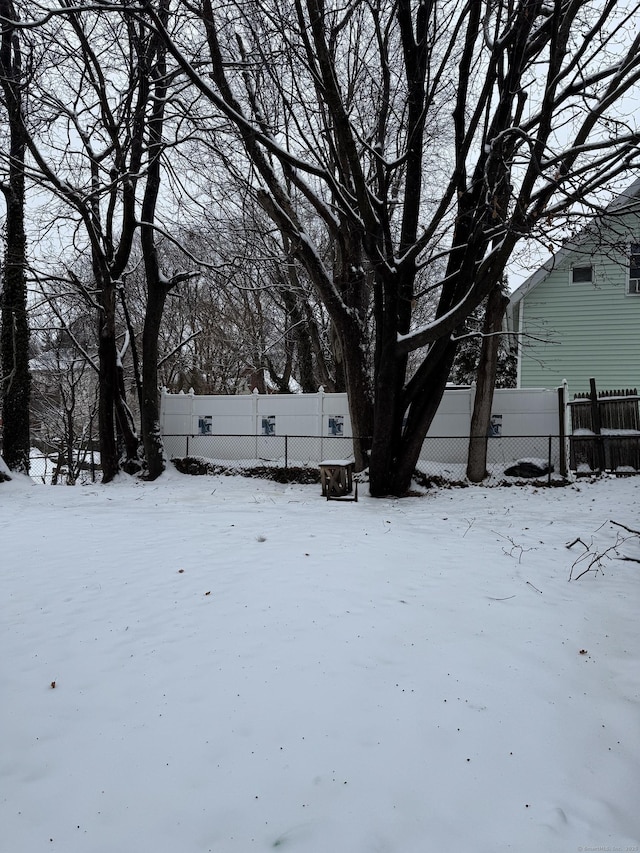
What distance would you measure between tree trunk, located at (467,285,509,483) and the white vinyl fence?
0.44m

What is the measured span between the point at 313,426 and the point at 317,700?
11.6 m

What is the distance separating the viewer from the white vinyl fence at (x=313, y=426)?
42.1 ft

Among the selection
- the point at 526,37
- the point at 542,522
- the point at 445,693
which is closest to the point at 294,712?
the point at 445,693

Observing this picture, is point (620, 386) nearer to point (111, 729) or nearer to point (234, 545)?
point (234, 545)

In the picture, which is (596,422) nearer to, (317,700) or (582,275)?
(582,275)

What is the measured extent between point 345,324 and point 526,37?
516 cm

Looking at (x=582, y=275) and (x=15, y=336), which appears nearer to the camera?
(x=15, y=336)

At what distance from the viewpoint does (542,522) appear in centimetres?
704

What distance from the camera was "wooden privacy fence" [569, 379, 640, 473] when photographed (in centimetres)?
1127

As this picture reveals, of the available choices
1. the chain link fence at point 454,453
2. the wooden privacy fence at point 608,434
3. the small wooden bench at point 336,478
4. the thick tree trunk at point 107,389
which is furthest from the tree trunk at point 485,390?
the thick tree trunk at point 107,389

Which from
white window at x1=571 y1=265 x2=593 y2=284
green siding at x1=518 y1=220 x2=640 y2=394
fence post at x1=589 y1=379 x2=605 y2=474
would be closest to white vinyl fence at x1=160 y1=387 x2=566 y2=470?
fence post at x1=589 y1=379 x2=605 y2=474

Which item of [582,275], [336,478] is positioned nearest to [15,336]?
[336,478]

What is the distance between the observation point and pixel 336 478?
9461 millimetres

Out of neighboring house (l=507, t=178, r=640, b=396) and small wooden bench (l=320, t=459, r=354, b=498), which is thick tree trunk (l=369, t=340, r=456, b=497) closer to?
small wooden bench (l=320, t=459, r=354, b=498)
